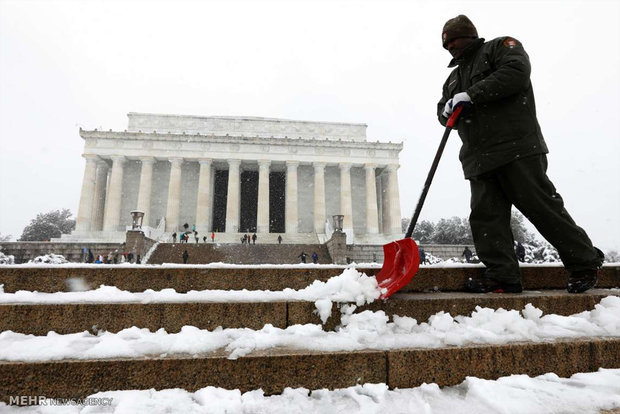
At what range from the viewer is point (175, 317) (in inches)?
90.7

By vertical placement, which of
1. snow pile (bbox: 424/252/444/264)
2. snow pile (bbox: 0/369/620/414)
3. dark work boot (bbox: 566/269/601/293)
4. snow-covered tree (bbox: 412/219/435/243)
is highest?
snow-covered tree (bbox: 412/219/435/243)

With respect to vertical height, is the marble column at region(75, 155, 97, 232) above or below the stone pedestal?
above

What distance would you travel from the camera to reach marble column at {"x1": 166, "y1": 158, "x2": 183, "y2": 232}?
3066 cm

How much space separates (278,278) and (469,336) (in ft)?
5.71

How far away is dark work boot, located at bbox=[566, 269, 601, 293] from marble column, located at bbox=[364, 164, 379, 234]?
1216 inches

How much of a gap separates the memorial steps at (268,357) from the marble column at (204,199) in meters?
29.0

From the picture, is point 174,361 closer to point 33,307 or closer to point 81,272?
point 33,307

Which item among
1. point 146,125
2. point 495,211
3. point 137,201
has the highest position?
point 146,125

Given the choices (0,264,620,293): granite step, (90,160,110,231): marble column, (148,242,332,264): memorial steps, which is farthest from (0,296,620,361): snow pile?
(90,160,110,231): marble column

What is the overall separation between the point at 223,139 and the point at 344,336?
31917 mm

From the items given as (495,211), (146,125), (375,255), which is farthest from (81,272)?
(146,125)

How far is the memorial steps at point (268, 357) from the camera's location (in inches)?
65.5

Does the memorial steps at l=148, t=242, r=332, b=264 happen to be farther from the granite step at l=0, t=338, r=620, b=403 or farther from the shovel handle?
the granite step at l=0, t=338, r=620, b=403

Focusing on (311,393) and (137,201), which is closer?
(311,393)
